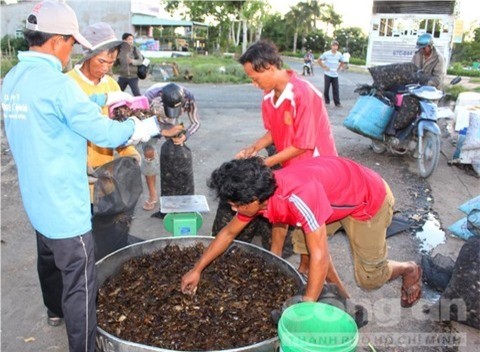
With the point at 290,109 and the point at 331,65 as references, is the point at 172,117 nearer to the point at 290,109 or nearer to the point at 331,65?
the point at 290,109

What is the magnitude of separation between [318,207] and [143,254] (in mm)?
1415

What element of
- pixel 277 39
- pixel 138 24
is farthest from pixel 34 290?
pixel 277 39

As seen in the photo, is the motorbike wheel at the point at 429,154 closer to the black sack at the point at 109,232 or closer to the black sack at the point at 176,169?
the black sack at the point at 176,169

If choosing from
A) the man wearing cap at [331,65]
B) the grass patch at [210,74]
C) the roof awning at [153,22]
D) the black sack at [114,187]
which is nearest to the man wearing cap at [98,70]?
the black sack at [114,187]

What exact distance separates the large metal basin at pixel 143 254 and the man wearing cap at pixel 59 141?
5.6 inches

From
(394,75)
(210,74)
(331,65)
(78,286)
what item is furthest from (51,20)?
(210,74)

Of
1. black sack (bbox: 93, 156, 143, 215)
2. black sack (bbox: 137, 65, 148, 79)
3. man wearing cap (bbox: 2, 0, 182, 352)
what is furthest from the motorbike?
man wearing cap (bbox: 2, 0, 182, 352)

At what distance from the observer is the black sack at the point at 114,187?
2.49 metres

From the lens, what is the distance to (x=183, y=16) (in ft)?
130

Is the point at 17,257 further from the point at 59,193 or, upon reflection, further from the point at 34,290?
the point at 59,193

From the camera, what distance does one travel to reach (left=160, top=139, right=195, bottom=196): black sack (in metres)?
3.71

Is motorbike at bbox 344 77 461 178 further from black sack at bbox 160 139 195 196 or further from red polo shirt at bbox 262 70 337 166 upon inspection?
black sack at bbox 160 139 195 196

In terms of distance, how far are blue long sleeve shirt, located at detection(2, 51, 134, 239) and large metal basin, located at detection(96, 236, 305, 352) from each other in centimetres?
53

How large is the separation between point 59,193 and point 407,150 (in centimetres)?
501
